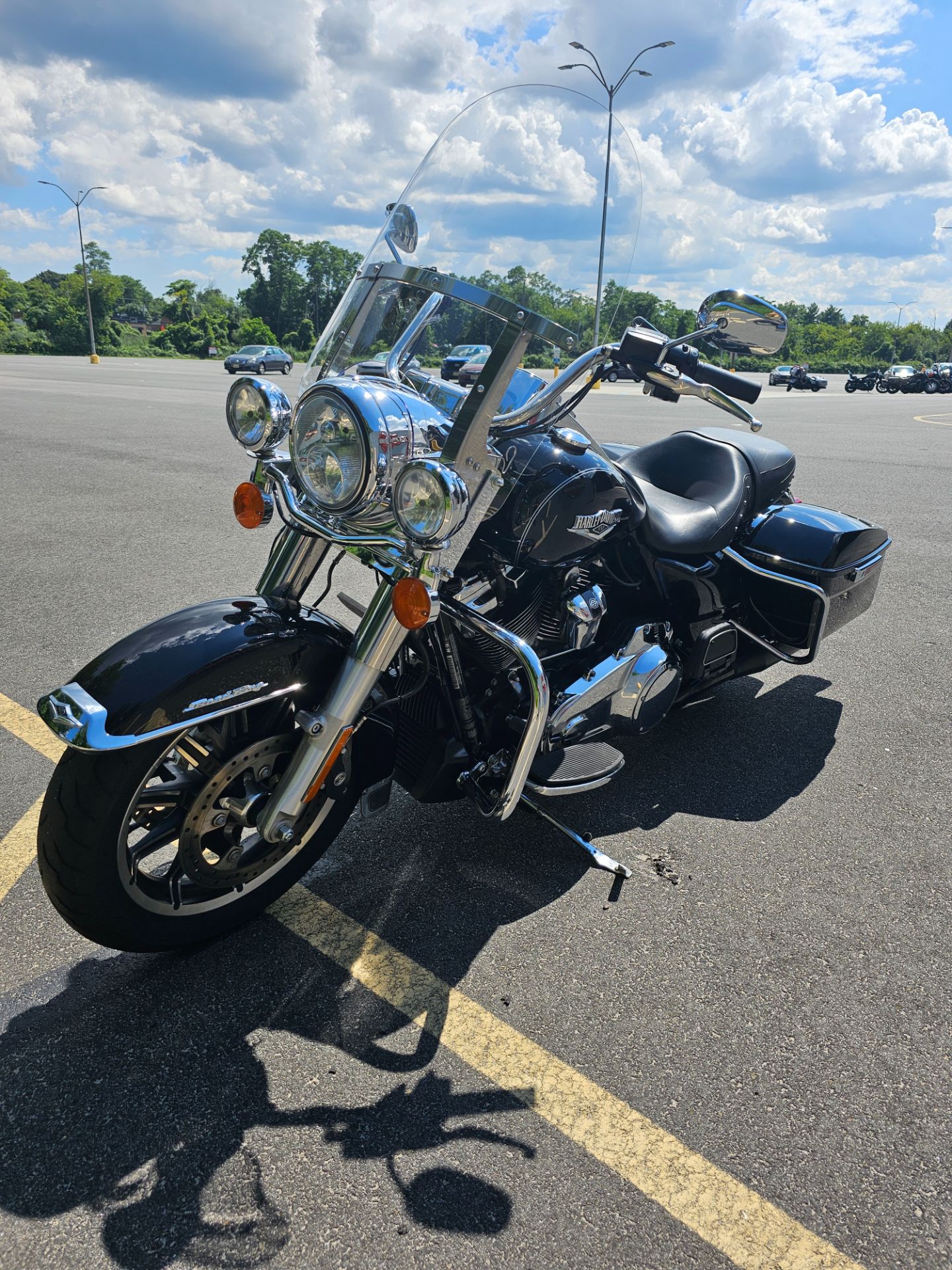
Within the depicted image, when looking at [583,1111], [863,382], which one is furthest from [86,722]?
[863,382]

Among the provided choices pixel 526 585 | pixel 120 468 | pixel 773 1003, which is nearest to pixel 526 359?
pixel 526 585

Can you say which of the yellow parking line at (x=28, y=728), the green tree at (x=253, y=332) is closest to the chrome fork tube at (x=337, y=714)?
the yellow parking line at (x=28, y=728)

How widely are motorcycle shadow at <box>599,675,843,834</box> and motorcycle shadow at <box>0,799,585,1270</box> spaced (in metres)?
0.92

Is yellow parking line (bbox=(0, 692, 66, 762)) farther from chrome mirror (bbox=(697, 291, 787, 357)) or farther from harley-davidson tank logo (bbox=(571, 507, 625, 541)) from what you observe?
chrome mirror (bbox=(697, 291, 787, 357))

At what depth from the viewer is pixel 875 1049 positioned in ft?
7.54

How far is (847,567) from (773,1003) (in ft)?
7.14

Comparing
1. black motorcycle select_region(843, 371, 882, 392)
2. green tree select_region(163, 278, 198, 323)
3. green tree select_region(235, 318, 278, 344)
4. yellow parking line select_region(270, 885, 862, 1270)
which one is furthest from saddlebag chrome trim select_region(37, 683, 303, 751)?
green tree select_region(163, 278, 198, 323)

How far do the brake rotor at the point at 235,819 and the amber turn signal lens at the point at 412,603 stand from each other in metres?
0.51

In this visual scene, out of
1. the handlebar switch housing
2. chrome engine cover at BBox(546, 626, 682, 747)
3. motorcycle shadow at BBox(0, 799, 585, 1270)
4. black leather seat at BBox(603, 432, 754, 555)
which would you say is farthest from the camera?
black leather seat at BBox(603, 432, 754, 555)

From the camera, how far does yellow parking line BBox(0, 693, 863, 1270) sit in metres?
1.82

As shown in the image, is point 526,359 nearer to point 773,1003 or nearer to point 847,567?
point 773,1003

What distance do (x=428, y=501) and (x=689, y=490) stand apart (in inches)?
79.1

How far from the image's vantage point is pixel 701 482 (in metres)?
3.83

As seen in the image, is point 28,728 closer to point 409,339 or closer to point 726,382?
point 409,339
